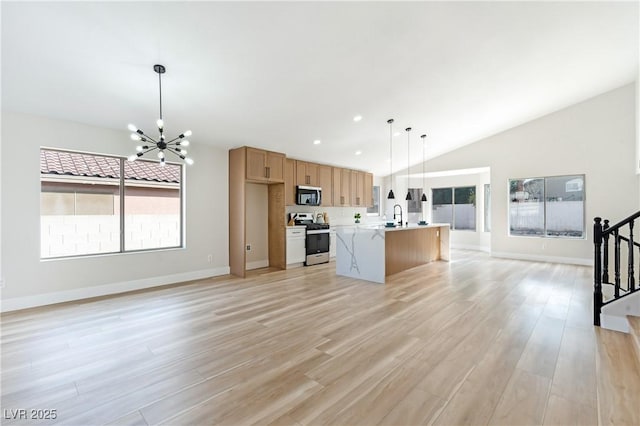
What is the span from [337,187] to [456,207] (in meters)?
4.40

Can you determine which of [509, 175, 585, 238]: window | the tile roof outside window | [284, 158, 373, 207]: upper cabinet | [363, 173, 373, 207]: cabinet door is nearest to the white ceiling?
the tile roof outside window

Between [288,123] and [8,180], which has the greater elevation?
[288,123]

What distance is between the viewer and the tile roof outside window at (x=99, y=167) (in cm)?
413

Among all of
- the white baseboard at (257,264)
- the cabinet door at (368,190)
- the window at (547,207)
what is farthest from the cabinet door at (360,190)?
the window at (547,207)

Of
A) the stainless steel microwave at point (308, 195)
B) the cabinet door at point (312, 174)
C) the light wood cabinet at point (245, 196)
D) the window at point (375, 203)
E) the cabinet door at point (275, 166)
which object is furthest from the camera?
the window at point (375, 203)

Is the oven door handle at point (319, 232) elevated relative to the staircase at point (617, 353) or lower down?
elevated

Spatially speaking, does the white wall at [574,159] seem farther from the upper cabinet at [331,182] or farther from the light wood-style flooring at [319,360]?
the light wood-style flooring at [319,360]

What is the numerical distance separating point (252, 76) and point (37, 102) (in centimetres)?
274

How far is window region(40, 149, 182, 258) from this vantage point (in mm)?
4137

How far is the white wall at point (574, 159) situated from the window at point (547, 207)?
16 cm

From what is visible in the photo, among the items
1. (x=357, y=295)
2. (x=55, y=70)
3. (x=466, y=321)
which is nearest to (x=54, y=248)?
(x=55, y=70)

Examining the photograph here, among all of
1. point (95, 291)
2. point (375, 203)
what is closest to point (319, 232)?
point (375, 203)

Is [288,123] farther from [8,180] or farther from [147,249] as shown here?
[8,180]

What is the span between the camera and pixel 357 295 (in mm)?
4312
